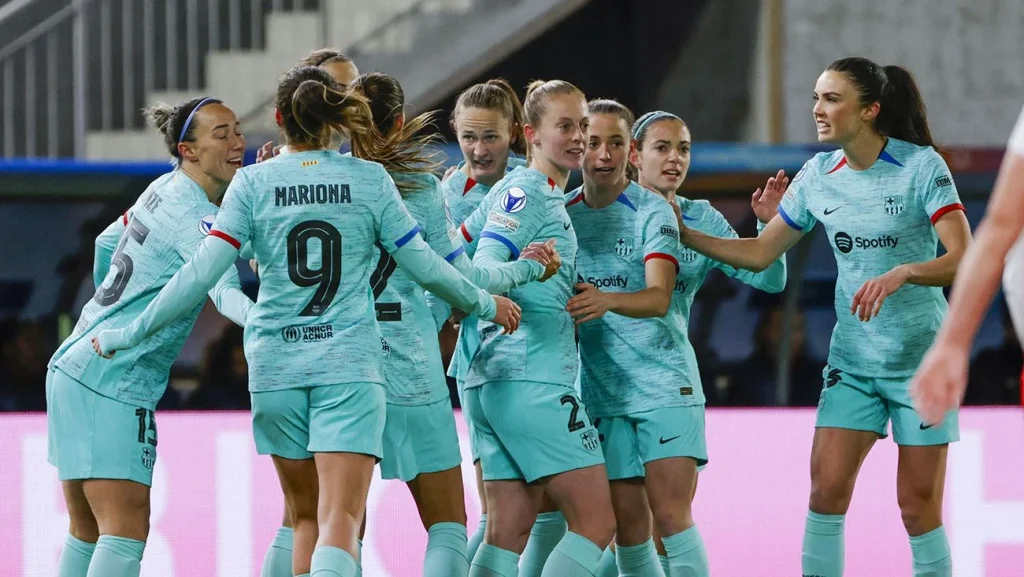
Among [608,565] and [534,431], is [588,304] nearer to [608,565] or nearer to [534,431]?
[534,431]

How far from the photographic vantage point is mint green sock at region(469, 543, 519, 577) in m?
4.41

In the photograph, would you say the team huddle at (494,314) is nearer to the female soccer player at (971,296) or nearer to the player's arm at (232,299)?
the player's arm at (232,299)

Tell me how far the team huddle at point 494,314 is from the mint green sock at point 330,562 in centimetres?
1

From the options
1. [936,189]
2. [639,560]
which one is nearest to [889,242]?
[936,189]

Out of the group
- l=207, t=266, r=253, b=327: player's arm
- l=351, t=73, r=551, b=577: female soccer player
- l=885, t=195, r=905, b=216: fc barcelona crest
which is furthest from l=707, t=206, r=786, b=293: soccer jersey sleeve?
l=207, t=266, r=253, b=327: player's arm

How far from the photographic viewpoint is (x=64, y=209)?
27.6ft

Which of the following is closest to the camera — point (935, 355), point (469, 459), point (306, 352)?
point (935, 355)

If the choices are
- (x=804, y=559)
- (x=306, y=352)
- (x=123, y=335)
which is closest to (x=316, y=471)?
(x=306, y=352)

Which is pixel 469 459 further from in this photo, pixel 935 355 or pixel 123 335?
pixel 935 355

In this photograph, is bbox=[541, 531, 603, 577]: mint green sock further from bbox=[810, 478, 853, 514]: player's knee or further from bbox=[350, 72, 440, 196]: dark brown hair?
bbox=[350, 72, 440, 196]: dark brown hair

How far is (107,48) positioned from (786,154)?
4.54 m

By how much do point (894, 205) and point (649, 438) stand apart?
1137 mm

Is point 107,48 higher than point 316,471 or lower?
higher

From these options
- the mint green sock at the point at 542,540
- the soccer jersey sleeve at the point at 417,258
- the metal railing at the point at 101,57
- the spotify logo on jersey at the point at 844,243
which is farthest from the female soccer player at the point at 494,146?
the metal railing at the point at 101,57
